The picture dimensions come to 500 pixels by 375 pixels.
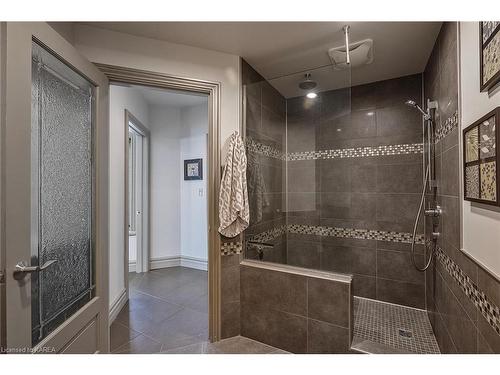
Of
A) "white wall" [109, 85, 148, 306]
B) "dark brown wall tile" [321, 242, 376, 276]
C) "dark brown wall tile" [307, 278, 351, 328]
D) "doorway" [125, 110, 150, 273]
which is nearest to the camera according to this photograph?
"dark brown wall tile" [307, 278, 351, 328]

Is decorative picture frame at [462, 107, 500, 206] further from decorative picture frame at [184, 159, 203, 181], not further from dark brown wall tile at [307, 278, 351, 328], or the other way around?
decorative picture frame at [184, 159, 203, 181]

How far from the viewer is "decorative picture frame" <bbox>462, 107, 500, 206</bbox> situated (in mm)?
868

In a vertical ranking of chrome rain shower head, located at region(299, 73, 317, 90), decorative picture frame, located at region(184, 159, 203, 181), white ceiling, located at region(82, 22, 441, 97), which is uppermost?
white ceiling, located at region(82, 22, 441, 97)

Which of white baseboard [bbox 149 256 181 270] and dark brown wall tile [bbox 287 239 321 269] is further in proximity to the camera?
white baseboard [bbox 149 256 181 270]

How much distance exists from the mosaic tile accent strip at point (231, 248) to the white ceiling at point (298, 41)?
1.48 metres

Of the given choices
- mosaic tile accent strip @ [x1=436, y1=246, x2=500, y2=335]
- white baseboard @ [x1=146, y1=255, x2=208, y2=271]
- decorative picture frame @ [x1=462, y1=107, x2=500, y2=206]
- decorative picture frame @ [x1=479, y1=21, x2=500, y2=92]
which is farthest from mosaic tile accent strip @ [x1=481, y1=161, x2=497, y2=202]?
white baseboard @ [x1=146, y1=255, x2=208, y2=271]

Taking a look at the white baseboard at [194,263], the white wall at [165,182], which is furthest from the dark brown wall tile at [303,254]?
the white wall at [165,182]

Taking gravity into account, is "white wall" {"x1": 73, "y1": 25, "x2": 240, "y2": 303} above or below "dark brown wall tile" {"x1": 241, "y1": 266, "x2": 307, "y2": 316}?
above

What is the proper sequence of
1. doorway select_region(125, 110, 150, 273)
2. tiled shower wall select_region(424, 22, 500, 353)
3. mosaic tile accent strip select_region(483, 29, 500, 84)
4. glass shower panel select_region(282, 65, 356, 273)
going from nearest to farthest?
mosaic tile accent strip select_region(483, 29, 500, 84) → tiled shower wall select_region(424, 22, 500, 353) → glass shower panel select_region(282, 65, 356, 273) → doorway select_region(125, 110, 150, 273)

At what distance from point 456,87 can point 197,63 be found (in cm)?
169

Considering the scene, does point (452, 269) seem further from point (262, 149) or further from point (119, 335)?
point (119, 335)
